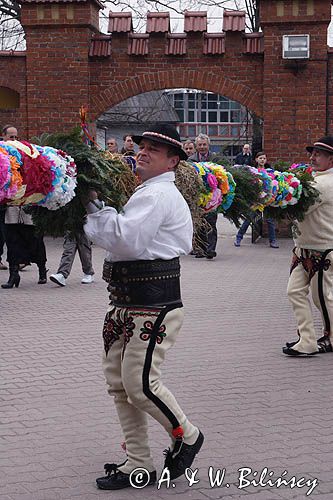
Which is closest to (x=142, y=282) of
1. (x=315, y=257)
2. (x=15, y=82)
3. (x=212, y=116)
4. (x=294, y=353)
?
(x=315, y=257)

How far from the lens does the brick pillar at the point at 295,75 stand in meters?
18.1

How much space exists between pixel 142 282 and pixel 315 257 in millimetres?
3674

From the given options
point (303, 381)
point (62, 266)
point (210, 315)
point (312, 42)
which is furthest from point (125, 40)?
point (303, 381)

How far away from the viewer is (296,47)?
18016mm

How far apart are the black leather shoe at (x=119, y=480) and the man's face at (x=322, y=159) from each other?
4156 mm

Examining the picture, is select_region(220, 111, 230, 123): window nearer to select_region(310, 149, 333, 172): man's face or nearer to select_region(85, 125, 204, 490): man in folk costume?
select_region(310, 149, 333, 172): man's face

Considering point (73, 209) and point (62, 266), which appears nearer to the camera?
point (73, 209)

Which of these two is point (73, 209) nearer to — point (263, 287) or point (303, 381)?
point (303, 381)

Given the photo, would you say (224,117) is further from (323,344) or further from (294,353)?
(294,353)

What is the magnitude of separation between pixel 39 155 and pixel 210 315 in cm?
590

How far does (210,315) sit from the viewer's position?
1054 cm

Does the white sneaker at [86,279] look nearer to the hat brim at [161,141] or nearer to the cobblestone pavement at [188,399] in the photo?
the cobblestone pavement at [188,399]

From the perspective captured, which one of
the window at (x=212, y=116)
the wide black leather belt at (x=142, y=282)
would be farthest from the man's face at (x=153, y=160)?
the window at (x=212, y=116)

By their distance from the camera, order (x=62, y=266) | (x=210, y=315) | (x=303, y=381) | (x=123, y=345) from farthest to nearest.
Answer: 1. (x=62, y=266)
2. (x=210, y=315)
3. (x=303, y=381)
4. (x=123, y=345)
